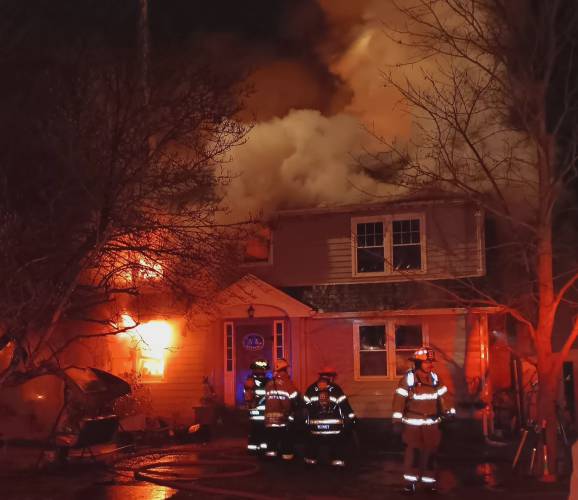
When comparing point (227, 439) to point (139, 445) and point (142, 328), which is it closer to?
point (139, 445)

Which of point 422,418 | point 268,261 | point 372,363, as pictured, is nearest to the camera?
point 422,418

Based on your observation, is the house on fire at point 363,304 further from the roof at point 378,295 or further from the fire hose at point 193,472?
the fire hose at point 193,472

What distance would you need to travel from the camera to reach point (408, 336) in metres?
15.9

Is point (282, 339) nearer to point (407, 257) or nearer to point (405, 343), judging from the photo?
point (405, 343)

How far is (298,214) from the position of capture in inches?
664

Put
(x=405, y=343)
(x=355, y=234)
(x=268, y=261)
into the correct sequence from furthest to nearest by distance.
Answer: (x=268, y=261) → (x=355, y=234) → (x=405, y=343)

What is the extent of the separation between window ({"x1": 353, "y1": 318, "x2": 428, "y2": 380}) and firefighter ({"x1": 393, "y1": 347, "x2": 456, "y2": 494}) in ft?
19.4

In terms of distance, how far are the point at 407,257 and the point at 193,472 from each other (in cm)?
701

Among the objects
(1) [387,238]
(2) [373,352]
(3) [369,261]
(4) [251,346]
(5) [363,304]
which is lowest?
(2) [373,352]

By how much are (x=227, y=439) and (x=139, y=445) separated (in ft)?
5.76

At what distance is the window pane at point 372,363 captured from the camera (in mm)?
15977

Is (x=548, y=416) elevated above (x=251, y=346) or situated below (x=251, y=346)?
below

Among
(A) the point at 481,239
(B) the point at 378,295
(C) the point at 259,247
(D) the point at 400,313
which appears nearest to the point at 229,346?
(C) the point at 259,247

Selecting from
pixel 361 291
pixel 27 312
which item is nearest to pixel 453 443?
pixel 361 291
